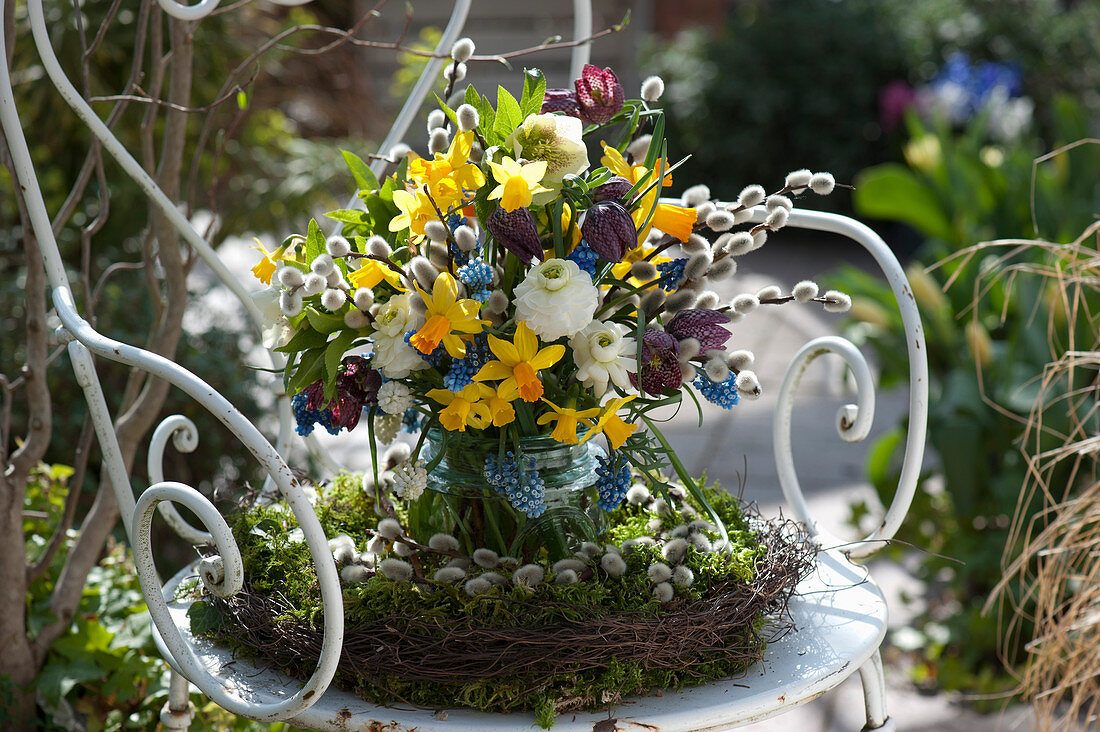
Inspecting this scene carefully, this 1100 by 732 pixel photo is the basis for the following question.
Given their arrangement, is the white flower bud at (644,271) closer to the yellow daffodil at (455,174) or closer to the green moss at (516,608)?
the yellow daffodil at (455,174)

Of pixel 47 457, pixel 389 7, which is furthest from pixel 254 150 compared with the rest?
pixel 389 7

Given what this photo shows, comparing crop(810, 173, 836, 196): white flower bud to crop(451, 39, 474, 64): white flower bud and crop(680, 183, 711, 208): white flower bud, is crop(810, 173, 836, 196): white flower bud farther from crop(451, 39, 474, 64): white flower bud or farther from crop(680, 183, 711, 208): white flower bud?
crop(451, 39, 474, 64): white flower bud

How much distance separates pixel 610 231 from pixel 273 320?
1.05 feet

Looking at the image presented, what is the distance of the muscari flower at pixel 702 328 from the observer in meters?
0.90

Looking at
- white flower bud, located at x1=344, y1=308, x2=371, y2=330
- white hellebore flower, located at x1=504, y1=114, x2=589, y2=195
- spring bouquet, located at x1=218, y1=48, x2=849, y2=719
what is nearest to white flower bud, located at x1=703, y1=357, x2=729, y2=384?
spring bouquet, located at x1=218, y1=48, x2=849, y2=719

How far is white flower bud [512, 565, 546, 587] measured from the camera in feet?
3.03

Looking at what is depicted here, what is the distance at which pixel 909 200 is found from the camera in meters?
3.10

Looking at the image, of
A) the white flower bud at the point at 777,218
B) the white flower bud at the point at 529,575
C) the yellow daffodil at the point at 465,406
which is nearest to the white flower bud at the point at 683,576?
the white flower bud at the point at 529,575

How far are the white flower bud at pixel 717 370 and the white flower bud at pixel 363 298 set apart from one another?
0.31 metres

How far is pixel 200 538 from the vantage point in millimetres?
1177

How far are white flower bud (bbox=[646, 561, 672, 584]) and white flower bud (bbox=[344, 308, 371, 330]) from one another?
0.35 metres

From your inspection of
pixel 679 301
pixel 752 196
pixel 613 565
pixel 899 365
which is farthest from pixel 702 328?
pixel 899 365

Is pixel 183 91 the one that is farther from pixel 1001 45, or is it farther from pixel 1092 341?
pixel 1001 45

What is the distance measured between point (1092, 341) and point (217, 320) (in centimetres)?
191
